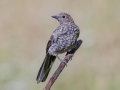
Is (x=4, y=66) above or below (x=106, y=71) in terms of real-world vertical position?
above

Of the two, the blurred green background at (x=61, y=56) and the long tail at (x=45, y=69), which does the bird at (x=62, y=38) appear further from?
the blurred green background at (x=61, y=56)

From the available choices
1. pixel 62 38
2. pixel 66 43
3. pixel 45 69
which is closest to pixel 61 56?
pixel 62 38

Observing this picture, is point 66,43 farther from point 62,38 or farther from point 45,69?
point 45,69

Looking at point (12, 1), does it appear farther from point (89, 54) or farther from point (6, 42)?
point (89, 54)

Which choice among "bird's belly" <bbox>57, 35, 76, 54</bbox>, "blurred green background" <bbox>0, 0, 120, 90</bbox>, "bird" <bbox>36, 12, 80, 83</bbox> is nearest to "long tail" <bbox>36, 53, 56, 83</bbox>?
"bird" <bbox>36, 12, 80, 83</bbox>

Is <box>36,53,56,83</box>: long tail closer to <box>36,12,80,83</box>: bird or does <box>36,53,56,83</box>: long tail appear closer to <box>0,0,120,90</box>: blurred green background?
<box>36,12,80,83</box>: bird

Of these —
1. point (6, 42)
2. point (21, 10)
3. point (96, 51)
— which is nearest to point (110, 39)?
point (96, 51)

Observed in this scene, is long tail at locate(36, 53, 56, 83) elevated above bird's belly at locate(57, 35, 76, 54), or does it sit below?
below

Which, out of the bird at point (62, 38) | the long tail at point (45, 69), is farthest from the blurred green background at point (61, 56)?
the long tail at point (45, 69)
